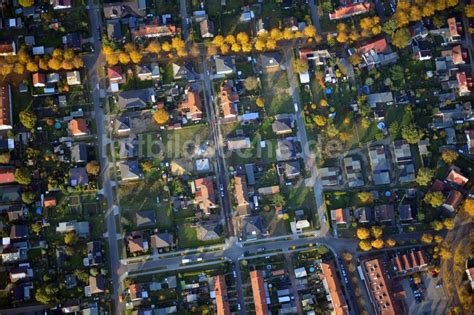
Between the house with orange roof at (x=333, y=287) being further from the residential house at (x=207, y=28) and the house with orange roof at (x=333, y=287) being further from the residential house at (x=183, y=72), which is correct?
the residential house at (x=207, y=28)

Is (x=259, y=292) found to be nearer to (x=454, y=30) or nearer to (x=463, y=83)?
(x=463, y=83)

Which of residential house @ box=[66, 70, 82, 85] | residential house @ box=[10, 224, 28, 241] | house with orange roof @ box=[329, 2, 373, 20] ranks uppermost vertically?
house with orange roof @ box=[329, 2, 373, 20]

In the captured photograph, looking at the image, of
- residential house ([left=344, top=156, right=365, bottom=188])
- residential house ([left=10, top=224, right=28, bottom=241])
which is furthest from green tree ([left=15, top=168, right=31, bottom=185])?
residential house ([left=344, top=156, right=365, bottom=188])

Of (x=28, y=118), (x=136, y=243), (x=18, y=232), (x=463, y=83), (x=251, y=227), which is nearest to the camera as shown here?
(x=18, y=232)

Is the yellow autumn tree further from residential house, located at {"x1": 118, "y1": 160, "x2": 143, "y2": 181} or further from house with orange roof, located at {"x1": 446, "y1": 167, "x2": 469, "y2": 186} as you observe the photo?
house with orange roof, located at {"x1": 446, "y1": 167, "x2": 469, "y2": 186}

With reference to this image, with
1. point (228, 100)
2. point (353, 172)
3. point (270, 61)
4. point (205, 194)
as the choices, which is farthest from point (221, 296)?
point (270, 61)

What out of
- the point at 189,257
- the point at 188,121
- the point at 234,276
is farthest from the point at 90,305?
the point at 188,121
